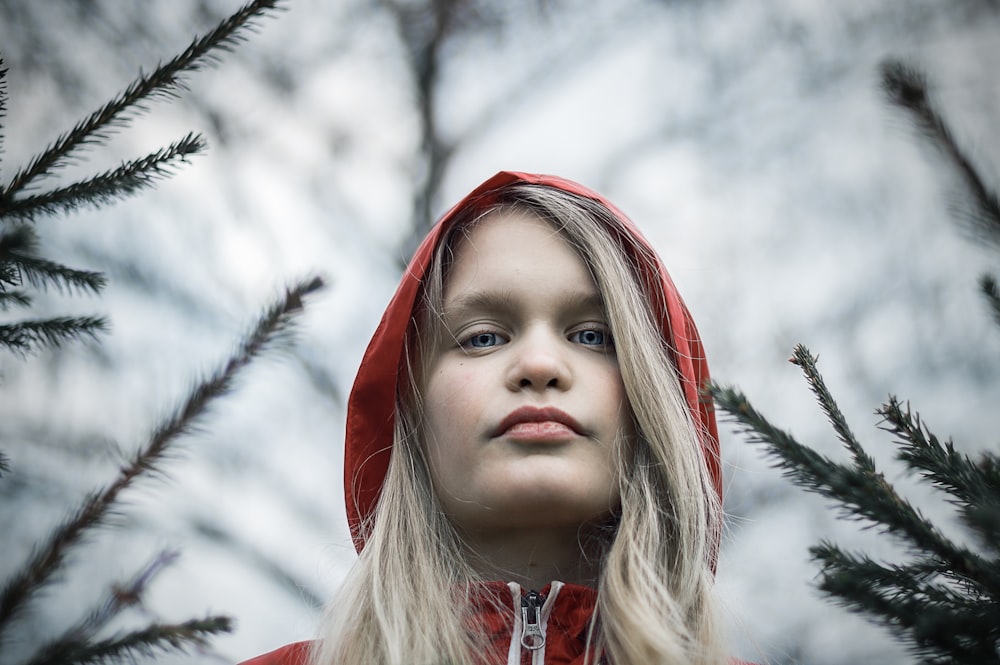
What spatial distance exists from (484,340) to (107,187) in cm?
121

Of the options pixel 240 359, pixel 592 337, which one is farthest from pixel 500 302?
pixel 240 359

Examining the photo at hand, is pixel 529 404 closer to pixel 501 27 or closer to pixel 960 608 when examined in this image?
pixel 960 608

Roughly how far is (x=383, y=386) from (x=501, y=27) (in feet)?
21.0

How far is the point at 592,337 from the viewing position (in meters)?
2.38

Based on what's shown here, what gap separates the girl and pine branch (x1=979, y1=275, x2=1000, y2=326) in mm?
Result: 988

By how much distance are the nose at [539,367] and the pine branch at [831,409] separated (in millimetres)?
750

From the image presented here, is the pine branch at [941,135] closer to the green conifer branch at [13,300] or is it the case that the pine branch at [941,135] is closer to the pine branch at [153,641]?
the pine branch at [153,641]

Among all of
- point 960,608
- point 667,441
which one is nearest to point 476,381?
point 667,441

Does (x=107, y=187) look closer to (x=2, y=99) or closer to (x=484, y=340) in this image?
(x=2, y=99)

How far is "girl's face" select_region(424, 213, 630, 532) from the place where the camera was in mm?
2137

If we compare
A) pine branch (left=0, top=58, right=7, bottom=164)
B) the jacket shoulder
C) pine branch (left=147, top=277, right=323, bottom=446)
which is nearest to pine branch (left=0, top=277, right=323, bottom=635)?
pine branch (left=147, top=277, right=323, bottom=446)

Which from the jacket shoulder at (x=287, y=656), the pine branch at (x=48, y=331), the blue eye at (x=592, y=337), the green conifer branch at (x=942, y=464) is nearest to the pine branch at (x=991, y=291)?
the green conifer branch at (x=942, y=464)

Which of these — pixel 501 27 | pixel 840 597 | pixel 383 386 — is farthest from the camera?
pixel 501 27

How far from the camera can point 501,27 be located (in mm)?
8211
